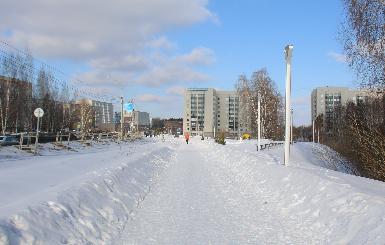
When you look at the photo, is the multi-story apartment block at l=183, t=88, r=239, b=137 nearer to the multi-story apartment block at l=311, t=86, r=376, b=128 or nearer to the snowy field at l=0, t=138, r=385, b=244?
the multi-story apartment block at l=311, t=86, r=376, b=128

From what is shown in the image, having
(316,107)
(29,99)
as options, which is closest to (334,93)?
(316,107)

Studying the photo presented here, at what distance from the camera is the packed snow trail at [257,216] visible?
25.6 feet

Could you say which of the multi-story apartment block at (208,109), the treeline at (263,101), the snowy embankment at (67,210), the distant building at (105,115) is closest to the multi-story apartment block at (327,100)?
the treeline at (263,101)

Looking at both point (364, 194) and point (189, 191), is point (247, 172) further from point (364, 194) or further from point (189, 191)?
point (364, 194)

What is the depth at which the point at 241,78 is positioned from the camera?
299 feet

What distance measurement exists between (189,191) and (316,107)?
112179 millimetres

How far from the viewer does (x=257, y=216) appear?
33.7 ft

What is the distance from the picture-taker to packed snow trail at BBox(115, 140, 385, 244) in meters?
7.80

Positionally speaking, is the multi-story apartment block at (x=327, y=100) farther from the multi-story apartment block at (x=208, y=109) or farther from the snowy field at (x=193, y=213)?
the snowy field at (x=193, y=213)

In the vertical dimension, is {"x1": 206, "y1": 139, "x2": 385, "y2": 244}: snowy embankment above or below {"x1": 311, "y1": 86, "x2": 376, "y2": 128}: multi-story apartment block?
below

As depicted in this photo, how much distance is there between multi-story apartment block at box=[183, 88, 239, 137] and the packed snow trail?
13884cm

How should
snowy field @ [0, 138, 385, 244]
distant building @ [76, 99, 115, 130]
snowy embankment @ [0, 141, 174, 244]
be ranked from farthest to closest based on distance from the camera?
1. distant building @ [76, 99, 115, 130]
2. snowy field @ [0, 138, 385, 244]
3. snowy embankment @ [0, 141, 174, 244]

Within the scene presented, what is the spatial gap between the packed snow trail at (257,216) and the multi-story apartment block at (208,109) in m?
139

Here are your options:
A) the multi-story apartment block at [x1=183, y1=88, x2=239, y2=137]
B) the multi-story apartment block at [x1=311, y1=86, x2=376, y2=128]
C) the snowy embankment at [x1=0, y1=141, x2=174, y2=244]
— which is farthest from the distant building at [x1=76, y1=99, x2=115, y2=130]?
the snowy embankment at [x1=0, y1=141, x2=174, y2=244]
